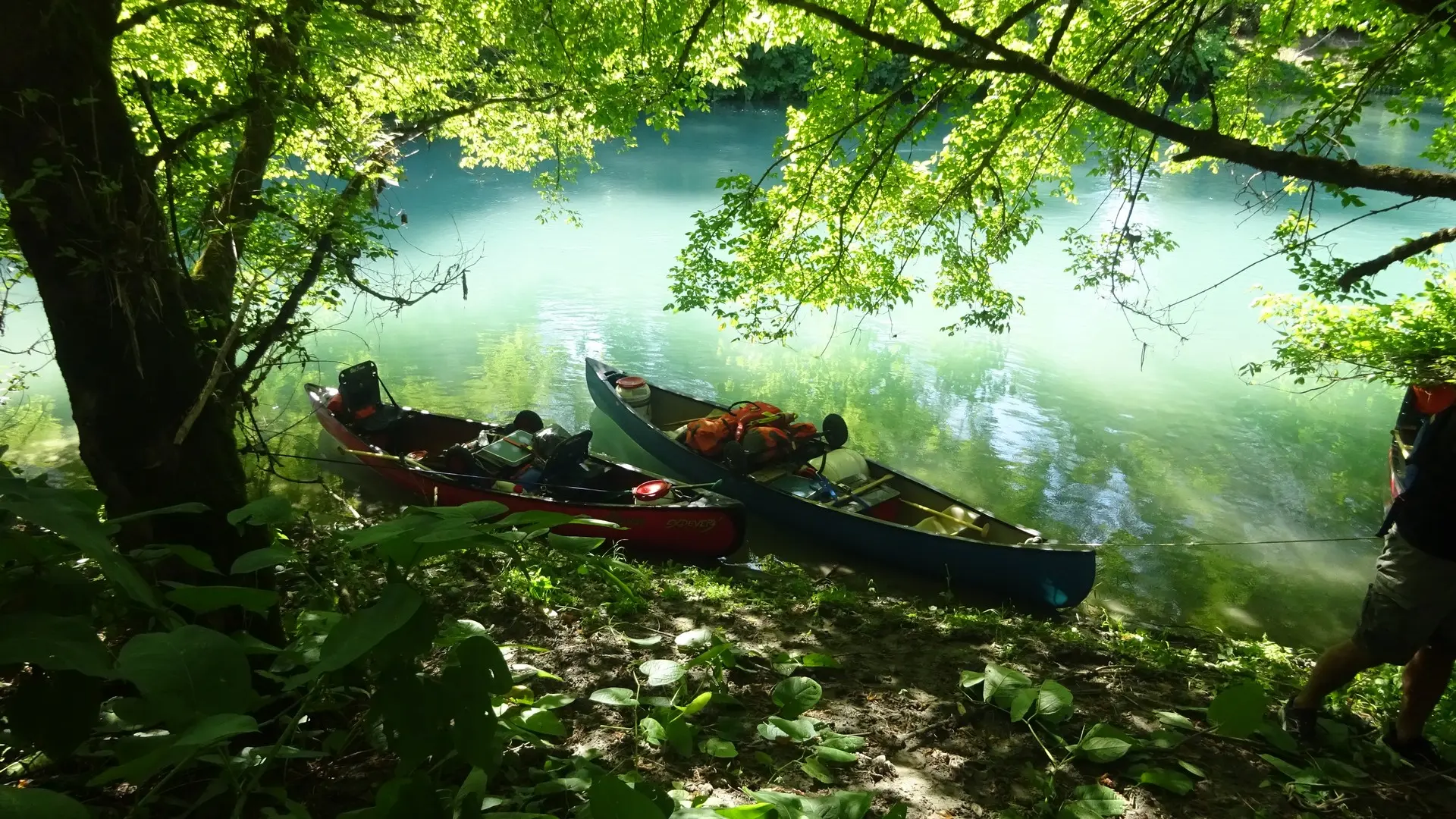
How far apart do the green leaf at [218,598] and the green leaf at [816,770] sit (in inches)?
48.6

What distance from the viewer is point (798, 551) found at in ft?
24.8

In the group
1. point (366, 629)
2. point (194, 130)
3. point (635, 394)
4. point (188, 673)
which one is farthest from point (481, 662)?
point (635, 394)

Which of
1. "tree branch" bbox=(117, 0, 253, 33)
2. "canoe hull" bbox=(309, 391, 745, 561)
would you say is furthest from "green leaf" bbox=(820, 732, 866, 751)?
"canoe hull" bbox=(309, 391, 745, 561)

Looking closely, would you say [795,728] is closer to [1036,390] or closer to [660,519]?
[660,519]

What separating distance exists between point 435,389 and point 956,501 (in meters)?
8.27

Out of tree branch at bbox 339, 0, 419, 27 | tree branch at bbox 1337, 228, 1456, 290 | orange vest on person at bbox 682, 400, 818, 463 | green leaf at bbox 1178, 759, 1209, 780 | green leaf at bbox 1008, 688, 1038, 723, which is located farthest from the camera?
orange vest on person at bbox 682, 400, 818, 463

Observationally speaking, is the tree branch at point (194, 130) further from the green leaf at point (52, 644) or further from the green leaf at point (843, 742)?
the green leaf at point (843, 742)

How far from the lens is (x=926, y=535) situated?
663 cm

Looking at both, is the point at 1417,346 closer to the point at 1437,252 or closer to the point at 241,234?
the point at 1437,252

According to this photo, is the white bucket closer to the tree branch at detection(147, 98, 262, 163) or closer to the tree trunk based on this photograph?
the tree branch at detection(147, 98, 262, 163)

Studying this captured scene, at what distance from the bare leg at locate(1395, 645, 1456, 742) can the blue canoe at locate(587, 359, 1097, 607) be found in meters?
3.53

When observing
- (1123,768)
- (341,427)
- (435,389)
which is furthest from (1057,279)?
(1123,768)

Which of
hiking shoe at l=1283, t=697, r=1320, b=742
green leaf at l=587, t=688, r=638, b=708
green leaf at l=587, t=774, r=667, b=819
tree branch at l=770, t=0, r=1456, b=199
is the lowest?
hiking shoe at l=1283, t=697, r=1320, b=742

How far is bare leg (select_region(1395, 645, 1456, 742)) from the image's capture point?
2570 mm
